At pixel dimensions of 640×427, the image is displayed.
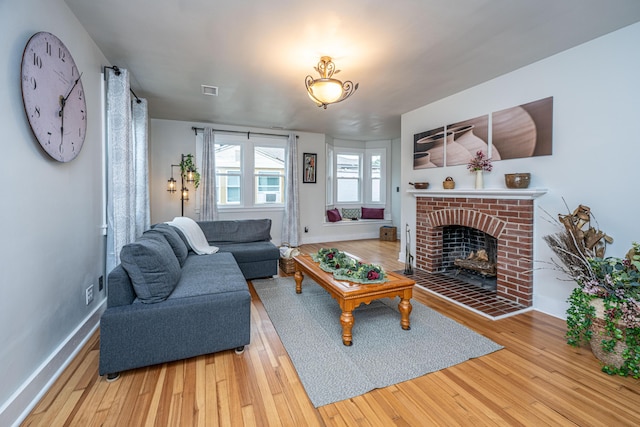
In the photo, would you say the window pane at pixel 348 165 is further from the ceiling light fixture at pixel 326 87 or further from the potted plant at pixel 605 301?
the potted plant at pixel 605 301

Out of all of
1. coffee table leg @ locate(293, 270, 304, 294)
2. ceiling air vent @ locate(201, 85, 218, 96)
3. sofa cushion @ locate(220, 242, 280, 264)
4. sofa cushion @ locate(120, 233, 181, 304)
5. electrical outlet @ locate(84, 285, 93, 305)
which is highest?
ceiling air vent @ locate(201, 85, 218, 96)

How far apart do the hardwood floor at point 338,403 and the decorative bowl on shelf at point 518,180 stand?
5.14ft

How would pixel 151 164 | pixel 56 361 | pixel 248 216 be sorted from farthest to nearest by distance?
pixel 248 216, pixel 151 164, pixel 56 361

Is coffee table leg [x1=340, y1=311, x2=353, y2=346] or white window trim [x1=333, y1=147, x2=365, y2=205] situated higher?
white window trim [x1=333, y1=147, x2=365, y2=205]

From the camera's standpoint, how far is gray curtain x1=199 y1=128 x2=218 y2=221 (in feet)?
17.7

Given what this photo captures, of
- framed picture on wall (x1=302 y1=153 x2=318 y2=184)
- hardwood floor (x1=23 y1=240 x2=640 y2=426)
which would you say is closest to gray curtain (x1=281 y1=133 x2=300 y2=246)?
framed picture on wall (x1=302 y1=153 x2=318 y2=184)

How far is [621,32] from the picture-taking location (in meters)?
2.32

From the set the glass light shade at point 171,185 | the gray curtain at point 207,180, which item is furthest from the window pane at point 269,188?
the glass light shade at point 171,185

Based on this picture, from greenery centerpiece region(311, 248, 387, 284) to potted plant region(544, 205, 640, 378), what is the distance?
1460 mm

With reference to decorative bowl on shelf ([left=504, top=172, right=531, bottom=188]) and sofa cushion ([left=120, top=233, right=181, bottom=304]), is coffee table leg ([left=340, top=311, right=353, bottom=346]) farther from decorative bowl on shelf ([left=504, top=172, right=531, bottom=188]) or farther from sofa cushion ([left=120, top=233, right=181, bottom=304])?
decorative bowl on shelf ([left=504, top=172, right=531, bottom=188])

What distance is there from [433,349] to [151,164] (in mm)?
5345

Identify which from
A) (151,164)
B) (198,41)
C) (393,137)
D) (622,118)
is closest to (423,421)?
(622,118)

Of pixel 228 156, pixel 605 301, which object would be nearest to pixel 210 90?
pixel 228 156

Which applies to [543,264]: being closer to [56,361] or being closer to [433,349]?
[433,349]
